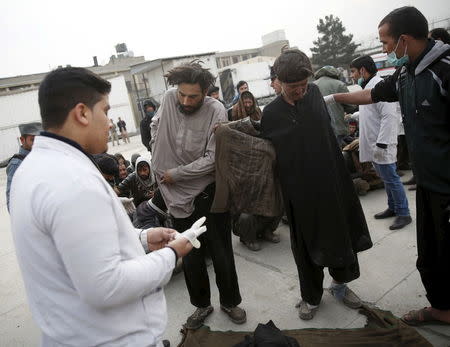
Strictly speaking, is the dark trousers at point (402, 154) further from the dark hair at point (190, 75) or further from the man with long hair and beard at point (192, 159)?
the dark hair at point (190, 75)

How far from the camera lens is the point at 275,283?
315 centimetres

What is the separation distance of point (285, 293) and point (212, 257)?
84 cm

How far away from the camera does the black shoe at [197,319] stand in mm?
2652

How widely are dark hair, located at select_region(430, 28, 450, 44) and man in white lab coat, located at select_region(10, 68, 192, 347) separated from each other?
3806 mm

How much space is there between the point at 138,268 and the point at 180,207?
1391 mm

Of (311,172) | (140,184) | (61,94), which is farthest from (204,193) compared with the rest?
(140,184)

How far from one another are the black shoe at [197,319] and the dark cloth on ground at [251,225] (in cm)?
131

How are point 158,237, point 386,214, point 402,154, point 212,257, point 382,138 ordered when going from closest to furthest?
1. point 158,237
2. point 212,257
3. point 382,138
4. point 386,214
5. point 402,154

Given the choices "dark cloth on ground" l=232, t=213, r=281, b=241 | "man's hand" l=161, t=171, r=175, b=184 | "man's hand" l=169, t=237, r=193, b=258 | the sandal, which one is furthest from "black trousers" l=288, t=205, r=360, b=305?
"dark cloth on ground" l=232, t=213, r=281, b=241

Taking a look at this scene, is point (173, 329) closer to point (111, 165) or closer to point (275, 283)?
point (275, 283)

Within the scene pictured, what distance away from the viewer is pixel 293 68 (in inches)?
83.0

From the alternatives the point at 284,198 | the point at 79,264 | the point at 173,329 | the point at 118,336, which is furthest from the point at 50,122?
the point at 173,329

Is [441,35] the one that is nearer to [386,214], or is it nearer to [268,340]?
[386,214]

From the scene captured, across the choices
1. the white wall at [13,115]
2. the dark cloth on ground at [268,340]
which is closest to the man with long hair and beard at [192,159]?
the dark cloth on ground at [268,340]
